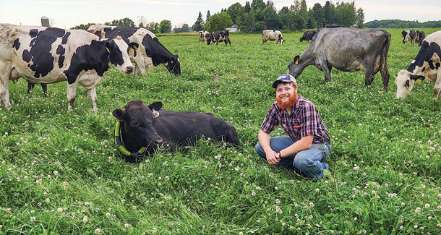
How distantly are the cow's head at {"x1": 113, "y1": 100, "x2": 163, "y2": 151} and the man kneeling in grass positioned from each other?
176 centimetres

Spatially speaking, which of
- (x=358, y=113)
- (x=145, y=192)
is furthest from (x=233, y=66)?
(x=145, y=192)

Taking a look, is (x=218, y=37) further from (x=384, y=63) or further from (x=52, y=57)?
(x=52, y=57)

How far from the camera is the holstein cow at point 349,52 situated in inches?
675

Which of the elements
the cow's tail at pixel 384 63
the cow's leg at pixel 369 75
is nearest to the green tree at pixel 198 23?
the cow's tail at pixel 384 63

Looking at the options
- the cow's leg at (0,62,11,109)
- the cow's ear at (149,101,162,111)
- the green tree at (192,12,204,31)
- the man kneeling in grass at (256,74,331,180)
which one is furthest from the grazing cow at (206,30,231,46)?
the green tree at (192,12,204,31)

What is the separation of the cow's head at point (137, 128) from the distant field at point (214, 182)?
33 centimetres

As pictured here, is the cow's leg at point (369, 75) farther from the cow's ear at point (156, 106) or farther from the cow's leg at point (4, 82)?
the cow's leg at point (4, 82)

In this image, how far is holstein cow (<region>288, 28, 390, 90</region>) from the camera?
56.3 ft

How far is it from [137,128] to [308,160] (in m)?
2.79

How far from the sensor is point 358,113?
38.6 feet

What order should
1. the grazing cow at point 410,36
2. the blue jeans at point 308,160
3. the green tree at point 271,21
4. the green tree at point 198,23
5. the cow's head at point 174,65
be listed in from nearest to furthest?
the blue jeans at point 308,160
the cow's head at point 174,65
the grazing cow at point 410,36
the green tree at point 271,21
the green tree at point 198,23

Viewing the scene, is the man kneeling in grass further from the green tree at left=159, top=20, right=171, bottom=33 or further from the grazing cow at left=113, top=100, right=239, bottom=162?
the green tree at left=159, top=20, right=171, bottom=33

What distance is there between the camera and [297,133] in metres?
7.59

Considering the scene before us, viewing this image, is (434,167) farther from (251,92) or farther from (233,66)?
(233,66)
